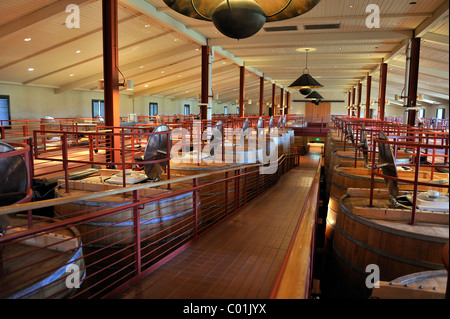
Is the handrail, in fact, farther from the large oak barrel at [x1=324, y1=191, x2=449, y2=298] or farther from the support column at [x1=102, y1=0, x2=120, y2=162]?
the support column at [x1=102, y1=0, x2=120, y2=162]

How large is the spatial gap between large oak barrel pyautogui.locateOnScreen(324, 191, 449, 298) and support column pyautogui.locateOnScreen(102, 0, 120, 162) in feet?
18.4

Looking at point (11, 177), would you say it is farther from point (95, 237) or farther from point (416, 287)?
point (416, 287)

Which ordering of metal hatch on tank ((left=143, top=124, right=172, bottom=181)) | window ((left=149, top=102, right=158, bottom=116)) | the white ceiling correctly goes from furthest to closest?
window ((left=149, top=102, right=158, bottom=116)) → the white ceiling → metal hatch on tank ((left=143, top=124, right=172, bottom=181))

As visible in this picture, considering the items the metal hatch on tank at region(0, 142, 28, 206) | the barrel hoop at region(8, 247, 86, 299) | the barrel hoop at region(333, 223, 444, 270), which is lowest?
the barrel hoop at region(8, 247, 86, 299)

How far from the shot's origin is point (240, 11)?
251cm

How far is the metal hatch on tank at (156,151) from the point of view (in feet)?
14.4

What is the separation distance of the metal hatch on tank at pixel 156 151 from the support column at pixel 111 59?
3301 millimetres

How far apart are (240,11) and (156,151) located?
94.9 inches

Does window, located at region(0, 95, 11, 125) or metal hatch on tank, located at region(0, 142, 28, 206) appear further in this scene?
window, located at region(0, 95, 11, 125)

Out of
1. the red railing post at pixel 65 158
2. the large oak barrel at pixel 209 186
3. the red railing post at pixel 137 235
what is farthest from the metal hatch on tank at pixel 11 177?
the large oak barrel at pixel 209 186

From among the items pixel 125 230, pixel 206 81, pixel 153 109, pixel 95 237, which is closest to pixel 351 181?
pixel 125 230

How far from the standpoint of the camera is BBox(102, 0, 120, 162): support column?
775 centimetres

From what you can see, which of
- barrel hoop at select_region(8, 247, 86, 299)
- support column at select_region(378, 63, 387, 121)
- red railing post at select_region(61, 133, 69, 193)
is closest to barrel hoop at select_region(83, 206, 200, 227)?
red railing post at select_region(61, 133, 69, 193)
